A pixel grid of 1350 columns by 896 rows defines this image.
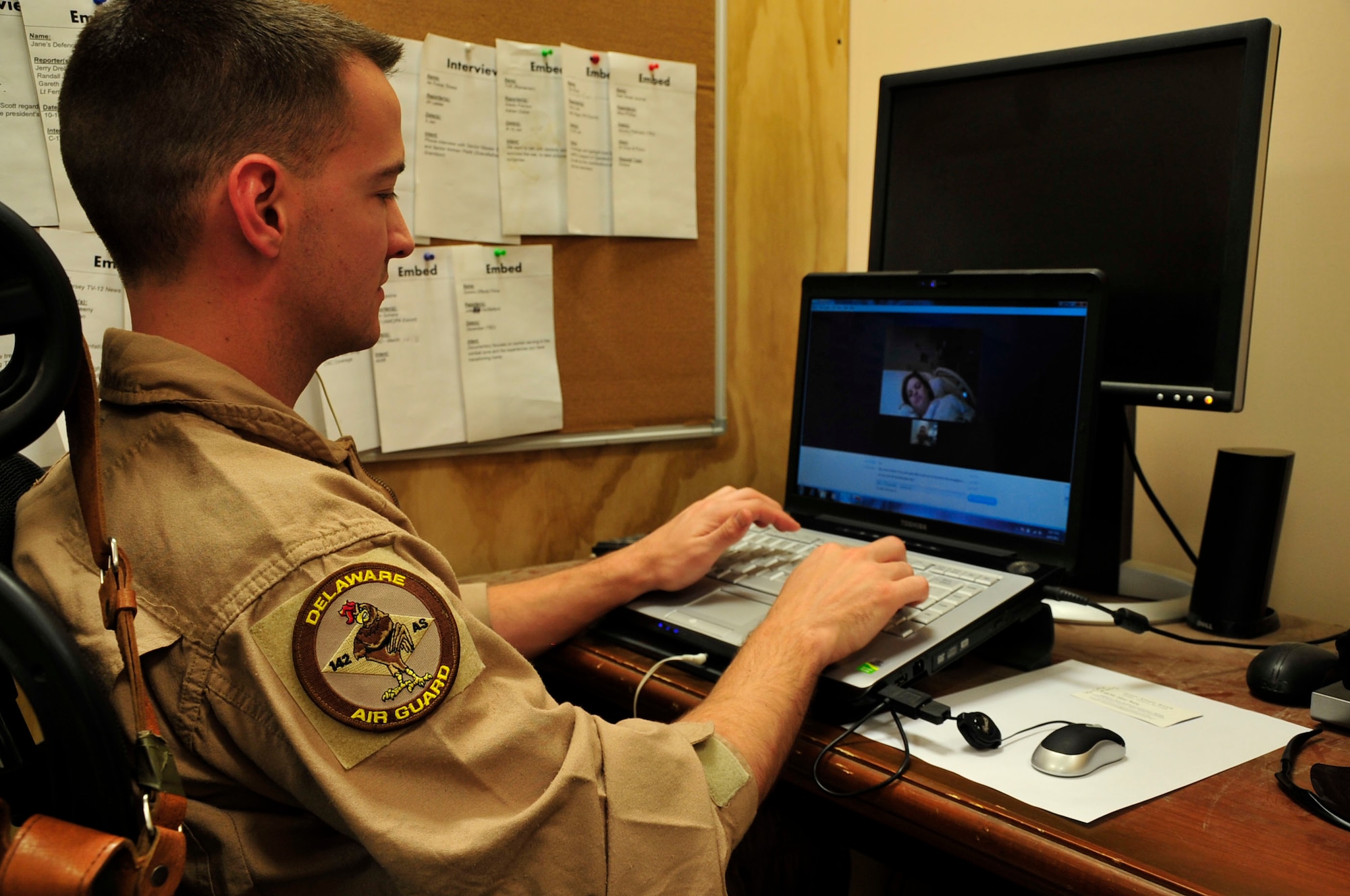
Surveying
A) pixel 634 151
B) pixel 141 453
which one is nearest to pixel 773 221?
pixel 634 151

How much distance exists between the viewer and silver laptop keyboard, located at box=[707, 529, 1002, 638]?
2.96ft

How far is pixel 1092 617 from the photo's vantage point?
109cm

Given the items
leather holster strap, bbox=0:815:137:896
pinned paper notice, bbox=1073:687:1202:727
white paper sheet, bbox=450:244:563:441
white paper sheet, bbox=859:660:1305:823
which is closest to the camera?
leather holster strap, bbox=0:815:137:896

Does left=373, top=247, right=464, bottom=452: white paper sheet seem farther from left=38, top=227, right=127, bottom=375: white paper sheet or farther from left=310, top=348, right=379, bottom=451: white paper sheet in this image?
left=38, top=227, right=127, bottom=375: white paper sheet

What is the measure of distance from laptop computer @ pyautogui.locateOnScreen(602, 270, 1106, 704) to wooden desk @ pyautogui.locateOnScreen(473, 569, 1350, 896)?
3.4 inches

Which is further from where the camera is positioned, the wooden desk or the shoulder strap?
the wooden desk

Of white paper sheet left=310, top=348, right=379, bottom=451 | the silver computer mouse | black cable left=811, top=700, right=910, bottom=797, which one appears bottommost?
black cable left=811, top=700, right=910, bottom=797

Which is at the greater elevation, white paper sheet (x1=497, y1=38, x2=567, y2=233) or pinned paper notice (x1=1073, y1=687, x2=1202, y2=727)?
white paper sheet (x1=497, y1=38, x2=567, y2=233)

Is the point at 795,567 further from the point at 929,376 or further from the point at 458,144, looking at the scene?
the point at 458,144

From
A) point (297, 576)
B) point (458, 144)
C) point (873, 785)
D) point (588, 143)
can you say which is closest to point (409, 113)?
point (458, 144)

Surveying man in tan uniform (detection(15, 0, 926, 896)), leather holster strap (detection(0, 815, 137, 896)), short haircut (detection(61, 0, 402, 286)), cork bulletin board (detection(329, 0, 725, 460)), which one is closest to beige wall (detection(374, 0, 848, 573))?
cork bulletin board (detection(329, 0, 725, 460))

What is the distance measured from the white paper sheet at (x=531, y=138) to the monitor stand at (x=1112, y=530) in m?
0.75

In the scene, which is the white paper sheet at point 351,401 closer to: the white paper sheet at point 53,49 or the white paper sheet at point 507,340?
the white paper sheet at point 507,340

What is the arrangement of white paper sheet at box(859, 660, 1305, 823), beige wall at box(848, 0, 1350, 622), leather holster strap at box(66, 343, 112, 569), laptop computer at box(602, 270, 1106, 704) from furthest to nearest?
beige wall at box(848, 0, 1350, 622), laptop computer at box(602, 270, 1106, 704), white paper sheet at box(859, 660, 1305, 823), leather holster strap at box(66, 343, 112, 569)
